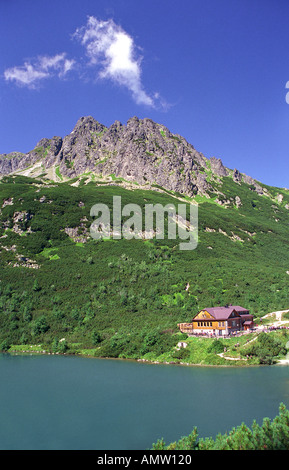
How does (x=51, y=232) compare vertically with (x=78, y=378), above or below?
above

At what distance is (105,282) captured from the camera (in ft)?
216

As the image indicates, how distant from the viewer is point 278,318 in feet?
166

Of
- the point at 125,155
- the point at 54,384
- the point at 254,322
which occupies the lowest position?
the point at 54,384

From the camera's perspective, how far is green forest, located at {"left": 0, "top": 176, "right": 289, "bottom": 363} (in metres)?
50.4

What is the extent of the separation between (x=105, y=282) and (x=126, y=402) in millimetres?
40152

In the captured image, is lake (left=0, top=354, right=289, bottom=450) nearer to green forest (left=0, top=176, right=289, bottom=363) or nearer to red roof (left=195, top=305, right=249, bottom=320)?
green forest (left=0, top=176, right=289, bottom=363)

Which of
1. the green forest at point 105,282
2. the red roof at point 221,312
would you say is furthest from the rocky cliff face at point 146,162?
the red roof at point 221,312

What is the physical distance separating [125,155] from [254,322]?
480 ft

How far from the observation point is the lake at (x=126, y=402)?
2038 cm

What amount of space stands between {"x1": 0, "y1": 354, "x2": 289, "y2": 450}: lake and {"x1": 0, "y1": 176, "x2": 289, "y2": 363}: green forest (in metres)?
7.34

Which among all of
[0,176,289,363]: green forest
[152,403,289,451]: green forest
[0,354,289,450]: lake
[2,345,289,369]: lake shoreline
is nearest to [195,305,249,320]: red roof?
[0,176,289,363]: green forest

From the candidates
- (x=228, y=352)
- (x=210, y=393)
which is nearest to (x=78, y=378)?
(x=210, y=393)

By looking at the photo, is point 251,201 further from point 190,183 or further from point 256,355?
point 256,355

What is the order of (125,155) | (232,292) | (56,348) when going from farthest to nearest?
(125,155)
(232,292)
(56,348)
